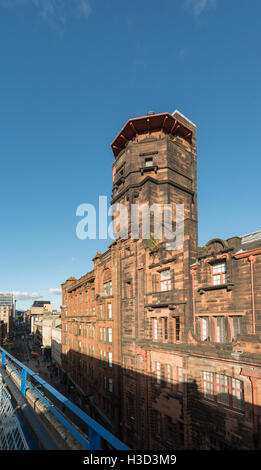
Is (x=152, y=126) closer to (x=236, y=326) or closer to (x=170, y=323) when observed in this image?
(x=170, y=323)

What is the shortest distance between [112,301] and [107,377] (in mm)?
8949

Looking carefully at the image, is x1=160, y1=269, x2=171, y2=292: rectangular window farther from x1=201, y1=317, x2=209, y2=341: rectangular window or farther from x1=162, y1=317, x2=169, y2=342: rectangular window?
x1=201, y1=317, x2=209, y2=341: rectangular window

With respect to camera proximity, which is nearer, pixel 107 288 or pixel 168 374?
pixel 168 374

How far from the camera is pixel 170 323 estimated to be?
71.2 feet

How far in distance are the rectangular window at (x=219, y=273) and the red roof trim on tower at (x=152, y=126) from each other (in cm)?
1854

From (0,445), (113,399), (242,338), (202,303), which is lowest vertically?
(113,399)

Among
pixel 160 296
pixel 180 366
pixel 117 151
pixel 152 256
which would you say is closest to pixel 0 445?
pixel 180 366

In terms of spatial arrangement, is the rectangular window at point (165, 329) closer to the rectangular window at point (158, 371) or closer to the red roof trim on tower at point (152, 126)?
the rectangular window at point (158, 371)

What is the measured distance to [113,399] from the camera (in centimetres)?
2861

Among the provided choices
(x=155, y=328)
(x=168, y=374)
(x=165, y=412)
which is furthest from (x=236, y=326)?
(x=165, y=412)

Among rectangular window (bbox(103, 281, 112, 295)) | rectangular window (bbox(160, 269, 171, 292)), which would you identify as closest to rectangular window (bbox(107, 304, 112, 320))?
rectangular window (bbox(103, 281, 112, 295))

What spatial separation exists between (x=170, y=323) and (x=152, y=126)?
21396 millimetres

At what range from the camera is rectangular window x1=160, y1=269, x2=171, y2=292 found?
23.0 m

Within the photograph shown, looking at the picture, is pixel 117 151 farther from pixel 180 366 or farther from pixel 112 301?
pixel 180 366
